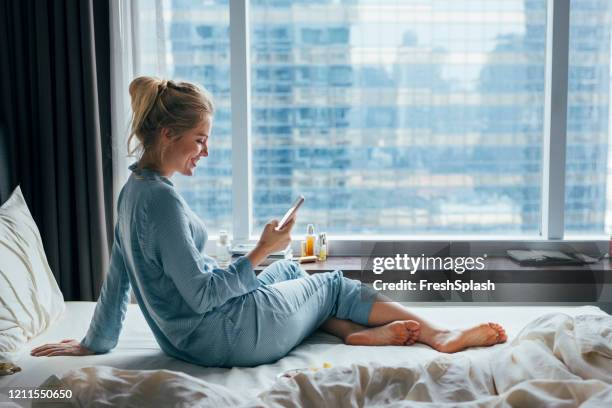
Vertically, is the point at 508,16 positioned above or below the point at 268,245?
above

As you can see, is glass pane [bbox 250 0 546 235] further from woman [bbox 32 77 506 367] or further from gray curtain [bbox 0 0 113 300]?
woman [bbox 32 77 506 367]

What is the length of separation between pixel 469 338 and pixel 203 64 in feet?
6.43

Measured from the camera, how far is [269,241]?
6.93ft

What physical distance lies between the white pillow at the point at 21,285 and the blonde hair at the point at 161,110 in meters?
0.62

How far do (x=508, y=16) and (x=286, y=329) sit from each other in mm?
2081

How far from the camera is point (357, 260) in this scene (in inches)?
129

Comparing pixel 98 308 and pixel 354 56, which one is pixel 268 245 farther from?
pixel 354 56

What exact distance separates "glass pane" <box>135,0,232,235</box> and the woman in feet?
3.87

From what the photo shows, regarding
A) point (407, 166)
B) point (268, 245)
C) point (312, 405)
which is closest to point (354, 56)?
point (407, 166)

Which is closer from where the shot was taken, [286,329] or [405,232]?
[286,329]

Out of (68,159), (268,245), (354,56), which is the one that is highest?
(354,56)

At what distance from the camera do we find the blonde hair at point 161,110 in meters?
2.08

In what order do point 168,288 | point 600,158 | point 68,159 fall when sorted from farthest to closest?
point 600,158 < point 68,159 < point 168,288

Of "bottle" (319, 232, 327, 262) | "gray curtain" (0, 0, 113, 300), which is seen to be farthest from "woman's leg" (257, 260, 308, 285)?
"gray curtain" (0, 0, 113, 300)
